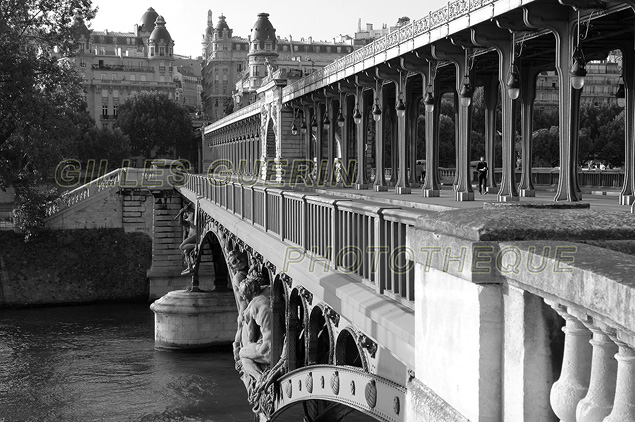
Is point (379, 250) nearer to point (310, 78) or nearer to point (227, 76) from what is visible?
point (310, 78)

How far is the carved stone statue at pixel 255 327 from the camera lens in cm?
1548

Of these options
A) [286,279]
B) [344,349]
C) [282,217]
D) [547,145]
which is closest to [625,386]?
[344,349]

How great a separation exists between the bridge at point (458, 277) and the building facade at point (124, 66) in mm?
100377

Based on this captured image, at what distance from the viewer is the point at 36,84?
43.8 metres

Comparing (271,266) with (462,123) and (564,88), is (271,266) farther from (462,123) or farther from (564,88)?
(462,123)

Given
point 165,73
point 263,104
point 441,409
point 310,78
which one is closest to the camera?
point 441,409

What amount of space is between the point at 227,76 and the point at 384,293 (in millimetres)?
154257

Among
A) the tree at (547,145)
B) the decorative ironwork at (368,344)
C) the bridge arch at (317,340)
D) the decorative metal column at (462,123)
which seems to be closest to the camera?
the decorative ironwork at (368,344)

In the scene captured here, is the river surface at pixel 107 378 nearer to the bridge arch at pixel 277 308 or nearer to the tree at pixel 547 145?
the bridge arch at pixel 277 308

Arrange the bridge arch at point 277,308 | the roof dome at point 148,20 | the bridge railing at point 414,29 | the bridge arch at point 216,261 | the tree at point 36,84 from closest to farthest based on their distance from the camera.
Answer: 1. the bridge arch at point 277,308
2. the bridge railing at point 414,29
3. the bridge arch at point 216,261
4. the tree at point 36,84
5. the roof dome at point 148,20

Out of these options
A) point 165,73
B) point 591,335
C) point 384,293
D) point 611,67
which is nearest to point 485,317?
point 591,335

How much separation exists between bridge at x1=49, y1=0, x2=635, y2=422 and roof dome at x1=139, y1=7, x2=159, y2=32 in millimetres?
150627

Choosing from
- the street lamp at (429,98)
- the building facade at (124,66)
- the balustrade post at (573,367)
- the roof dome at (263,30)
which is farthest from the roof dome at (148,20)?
the balustrade post at (573,367)

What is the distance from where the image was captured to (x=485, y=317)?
4.02 m
